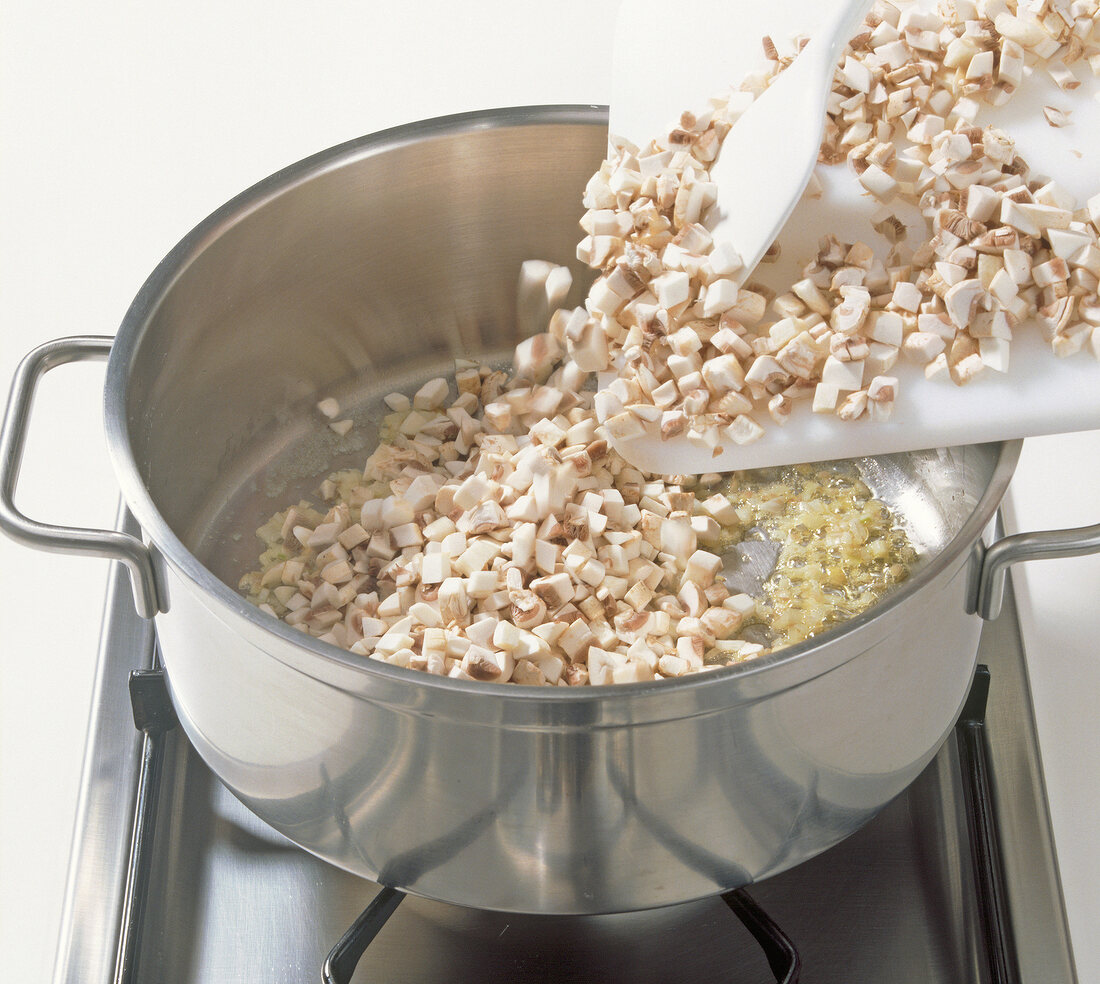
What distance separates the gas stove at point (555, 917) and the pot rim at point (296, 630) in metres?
0.21

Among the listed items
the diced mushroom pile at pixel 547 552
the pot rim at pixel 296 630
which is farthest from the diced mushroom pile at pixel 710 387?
the pot rim at pixel 296 630

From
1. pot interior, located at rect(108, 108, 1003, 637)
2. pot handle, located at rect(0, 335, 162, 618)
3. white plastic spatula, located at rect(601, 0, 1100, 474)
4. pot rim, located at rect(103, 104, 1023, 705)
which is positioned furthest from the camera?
pot interior, located at rect(108, 108, 1003, 637)

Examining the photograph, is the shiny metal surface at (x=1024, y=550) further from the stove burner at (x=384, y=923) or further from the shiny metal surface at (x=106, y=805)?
the shiny metal surface at (x=106, y=805)

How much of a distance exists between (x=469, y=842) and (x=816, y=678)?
199 mm

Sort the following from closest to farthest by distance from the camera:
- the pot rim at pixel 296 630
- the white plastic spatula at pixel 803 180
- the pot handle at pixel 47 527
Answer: the pot rim at pixel 296 630
the pot handle at pixel 47 527
the white plastic spatula at pixel 803 180

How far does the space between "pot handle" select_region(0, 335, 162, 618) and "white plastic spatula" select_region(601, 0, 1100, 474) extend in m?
0.35

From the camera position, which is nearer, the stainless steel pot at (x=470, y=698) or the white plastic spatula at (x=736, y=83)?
the stainless steel pot at (x=470, y=698)

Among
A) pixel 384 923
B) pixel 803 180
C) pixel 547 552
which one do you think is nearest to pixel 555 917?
pixel 384 923

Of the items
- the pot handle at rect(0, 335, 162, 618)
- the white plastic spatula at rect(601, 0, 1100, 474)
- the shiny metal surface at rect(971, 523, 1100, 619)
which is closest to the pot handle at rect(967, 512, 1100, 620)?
the shiny metal surface at rect(971, 523, 1100, 619)

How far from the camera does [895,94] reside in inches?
34.3

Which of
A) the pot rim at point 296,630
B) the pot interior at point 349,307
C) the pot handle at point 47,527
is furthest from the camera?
the pot interior at point 349,307

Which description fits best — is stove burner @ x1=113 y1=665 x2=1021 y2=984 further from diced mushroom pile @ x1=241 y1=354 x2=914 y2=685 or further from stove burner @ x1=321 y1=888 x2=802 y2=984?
diced mushroom pile @ x1=241 y1=354 x2=914 y2=685

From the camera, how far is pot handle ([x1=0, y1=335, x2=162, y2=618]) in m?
0.68

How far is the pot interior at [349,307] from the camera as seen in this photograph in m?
0.91
